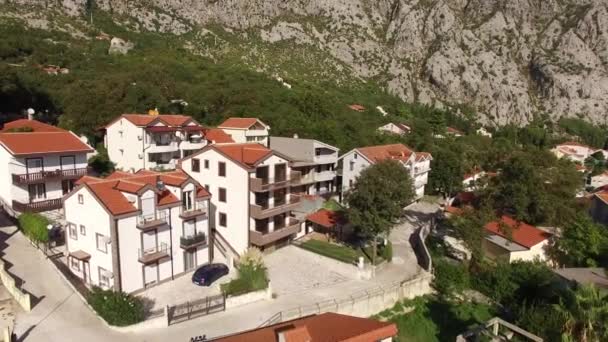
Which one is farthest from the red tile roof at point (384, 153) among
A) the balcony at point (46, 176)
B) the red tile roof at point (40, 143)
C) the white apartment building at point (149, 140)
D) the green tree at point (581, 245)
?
the balcony at point (46, 176)

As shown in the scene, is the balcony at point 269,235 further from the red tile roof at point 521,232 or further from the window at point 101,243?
the red tile roof at point 521,232

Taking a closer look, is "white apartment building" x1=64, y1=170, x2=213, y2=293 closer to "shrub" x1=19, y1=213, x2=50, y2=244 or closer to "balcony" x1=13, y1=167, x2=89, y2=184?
"shrub" x1=19, y1=213, x2=50, y2=244

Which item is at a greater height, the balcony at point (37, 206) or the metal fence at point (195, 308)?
the balcony at point (37, 206)

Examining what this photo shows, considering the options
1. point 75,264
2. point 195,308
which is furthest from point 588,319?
point 75,264

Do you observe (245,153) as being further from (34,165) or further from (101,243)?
(34,165)

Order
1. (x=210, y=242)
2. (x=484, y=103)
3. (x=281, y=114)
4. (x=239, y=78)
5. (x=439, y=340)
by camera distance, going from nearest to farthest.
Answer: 1. (x=439, y=340)
2. (x=210, y=242)
3. (x=281, y=114)
4. (x=239, y=78)
5. (x=484, y=103)

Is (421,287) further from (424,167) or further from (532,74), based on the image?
(532,74)

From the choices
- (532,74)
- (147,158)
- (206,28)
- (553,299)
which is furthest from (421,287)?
(532,74)
